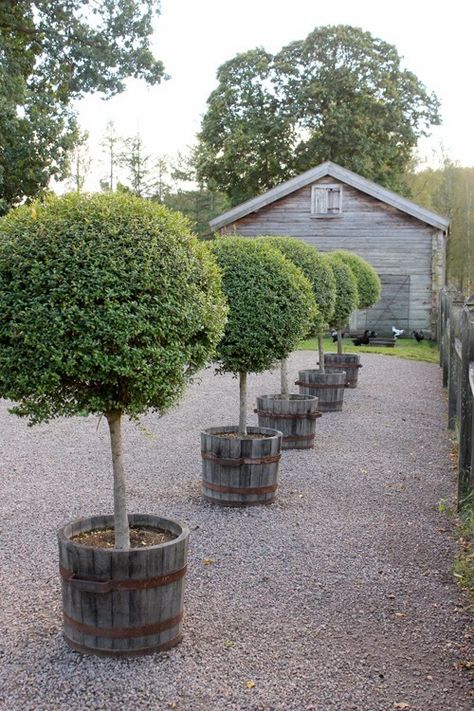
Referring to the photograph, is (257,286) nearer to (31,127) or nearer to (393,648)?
(393,648)

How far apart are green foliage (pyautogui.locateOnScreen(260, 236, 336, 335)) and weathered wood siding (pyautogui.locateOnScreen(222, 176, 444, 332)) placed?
17.2 metres

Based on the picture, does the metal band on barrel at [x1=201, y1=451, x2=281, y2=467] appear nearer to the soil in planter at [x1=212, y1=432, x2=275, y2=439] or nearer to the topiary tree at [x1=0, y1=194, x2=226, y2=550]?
the soil in planter at [x1=212, y1=432, x2=275, y2=439]

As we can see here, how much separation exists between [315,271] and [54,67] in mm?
14989

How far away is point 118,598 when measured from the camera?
4.42 metres

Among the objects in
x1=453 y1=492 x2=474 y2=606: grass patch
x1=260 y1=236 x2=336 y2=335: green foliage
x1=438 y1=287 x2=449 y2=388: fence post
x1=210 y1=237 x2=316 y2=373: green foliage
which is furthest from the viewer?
x1=438 y1=287 x2=449 y2=388: fence post

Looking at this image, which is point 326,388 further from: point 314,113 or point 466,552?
point 314,113

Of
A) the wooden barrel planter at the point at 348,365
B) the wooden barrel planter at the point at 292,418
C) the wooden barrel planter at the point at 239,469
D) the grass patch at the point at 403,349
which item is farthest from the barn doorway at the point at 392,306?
the wooden barrel planter at the point at 239,469

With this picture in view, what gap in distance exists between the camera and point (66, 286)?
4359 millimetres

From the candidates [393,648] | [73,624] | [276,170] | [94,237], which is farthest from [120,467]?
[276,170]

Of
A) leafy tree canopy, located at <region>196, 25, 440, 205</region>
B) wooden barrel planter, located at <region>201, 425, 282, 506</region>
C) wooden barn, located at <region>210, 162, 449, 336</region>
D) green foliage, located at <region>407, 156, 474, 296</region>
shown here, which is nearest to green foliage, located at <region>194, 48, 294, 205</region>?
leafy tree canopy, located at <region>196, 25, 440, 205</region>

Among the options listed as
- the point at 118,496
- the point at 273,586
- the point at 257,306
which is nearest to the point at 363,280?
the point at 257,306

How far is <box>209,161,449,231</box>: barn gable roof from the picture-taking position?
28.6 m

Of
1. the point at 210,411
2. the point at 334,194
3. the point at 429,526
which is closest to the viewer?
the point at 429,526

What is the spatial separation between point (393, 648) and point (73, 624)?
1.75 m
